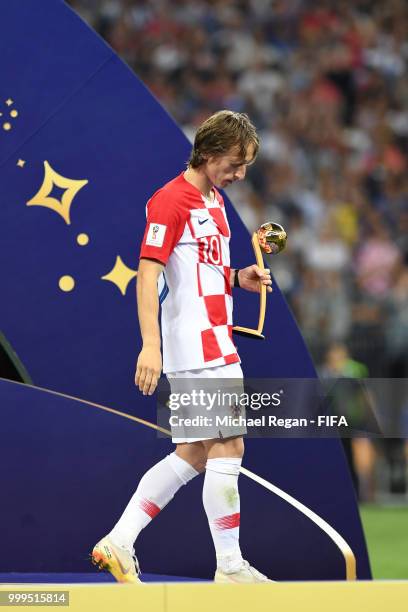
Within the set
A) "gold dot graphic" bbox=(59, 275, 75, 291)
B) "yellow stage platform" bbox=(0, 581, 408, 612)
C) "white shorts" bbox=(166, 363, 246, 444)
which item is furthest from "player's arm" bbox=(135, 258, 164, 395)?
"gold dot graphic" bbox=(59, 275, 75, 291)

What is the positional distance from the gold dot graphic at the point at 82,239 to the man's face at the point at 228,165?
879mm

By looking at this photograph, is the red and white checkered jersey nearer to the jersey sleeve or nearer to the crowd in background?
the jersey sleeve

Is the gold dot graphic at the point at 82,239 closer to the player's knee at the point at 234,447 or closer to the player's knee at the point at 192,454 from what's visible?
the player's knee at the point at 192,454

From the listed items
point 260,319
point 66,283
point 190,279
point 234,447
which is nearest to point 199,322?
point 190,279

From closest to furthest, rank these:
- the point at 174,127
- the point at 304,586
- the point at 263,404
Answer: the point at 304,586 → the point at 263,404 → the point at 174,127

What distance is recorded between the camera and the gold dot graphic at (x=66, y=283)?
5.08 m

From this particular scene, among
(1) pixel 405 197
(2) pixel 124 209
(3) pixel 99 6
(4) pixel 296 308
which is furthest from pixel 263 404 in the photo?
(3) pixel 99 6

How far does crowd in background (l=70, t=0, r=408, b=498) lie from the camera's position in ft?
39.0

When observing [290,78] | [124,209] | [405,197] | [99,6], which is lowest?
[124,209]

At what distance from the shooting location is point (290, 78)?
46.4 ft

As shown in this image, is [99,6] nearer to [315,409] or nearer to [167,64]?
[167,64]

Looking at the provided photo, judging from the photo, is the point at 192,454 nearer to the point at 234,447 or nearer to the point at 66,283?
the point at 234,447

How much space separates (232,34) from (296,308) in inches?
170

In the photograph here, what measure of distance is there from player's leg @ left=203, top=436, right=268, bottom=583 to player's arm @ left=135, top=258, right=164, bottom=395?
0.37 metres
